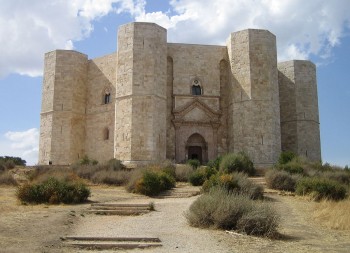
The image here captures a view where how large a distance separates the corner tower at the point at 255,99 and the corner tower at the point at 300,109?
3.41m

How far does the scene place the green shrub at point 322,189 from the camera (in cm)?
1345

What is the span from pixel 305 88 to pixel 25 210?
2120 centimetres

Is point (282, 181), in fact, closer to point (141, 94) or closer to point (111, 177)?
point (111, 177)

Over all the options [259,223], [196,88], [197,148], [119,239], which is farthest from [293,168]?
[119,239]

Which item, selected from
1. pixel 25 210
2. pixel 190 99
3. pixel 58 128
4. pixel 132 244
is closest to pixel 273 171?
pixel 190 99

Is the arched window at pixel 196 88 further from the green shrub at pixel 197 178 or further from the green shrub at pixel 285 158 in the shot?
the green shrub at pixel 197 178

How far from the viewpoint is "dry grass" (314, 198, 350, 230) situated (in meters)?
8.45

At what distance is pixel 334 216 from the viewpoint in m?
9.14

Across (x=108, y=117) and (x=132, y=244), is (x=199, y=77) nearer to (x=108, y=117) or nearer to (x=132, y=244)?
(x=108, y=117)

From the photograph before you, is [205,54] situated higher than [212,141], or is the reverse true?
[205,54]

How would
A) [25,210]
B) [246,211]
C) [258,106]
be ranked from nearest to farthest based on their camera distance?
[246,211], [25,210], [258,106]

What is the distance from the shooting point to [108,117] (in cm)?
2491

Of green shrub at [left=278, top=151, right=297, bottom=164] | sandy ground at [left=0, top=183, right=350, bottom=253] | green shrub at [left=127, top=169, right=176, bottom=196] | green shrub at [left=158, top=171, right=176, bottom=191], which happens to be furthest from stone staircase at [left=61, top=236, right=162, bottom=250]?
green shrub at [left=278, top=151, right=297, bottom=164]

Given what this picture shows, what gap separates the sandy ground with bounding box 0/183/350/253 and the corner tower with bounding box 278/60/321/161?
15.7 metres
